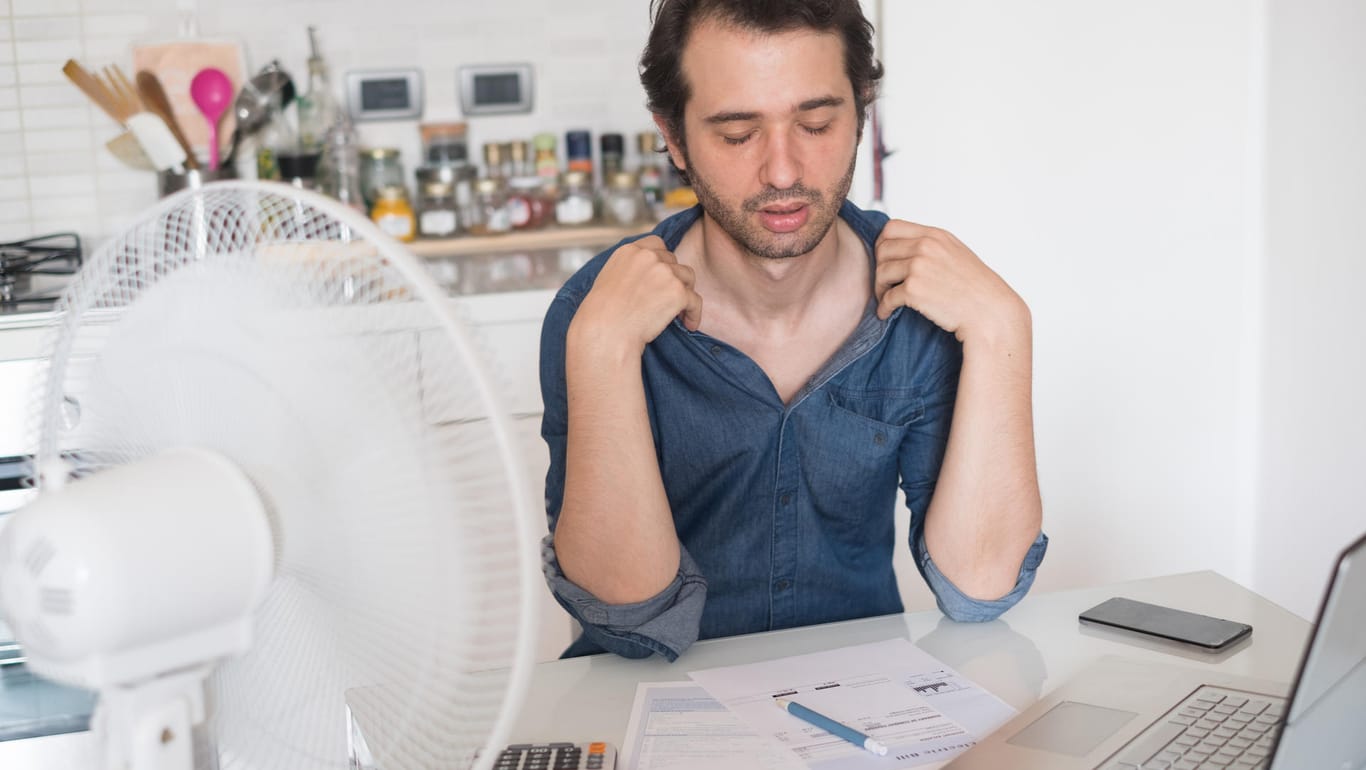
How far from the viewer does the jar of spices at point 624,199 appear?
2.53 metres

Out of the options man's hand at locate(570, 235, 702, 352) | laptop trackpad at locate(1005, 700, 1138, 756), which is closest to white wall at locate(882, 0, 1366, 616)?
man's hand at locate(570, 235, 702, 352)

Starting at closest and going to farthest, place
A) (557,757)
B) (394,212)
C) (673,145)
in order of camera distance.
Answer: (557,757) < (673,145) < (394,212)

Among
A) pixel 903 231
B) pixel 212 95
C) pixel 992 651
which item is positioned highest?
pixel 212 95

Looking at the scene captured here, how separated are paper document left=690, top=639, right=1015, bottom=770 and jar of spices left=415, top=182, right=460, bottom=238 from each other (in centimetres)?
170

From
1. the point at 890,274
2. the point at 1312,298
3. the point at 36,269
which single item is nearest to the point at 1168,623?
the point at 890,274

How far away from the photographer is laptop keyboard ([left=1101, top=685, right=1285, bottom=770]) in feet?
2.59

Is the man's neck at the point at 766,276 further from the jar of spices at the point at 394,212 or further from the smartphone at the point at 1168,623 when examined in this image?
the jar of spices at the point at 394,212

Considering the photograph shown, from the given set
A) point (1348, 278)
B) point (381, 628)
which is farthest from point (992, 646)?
point (1348, 278)

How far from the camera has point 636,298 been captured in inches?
43.1

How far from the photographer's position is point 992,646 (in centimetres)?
102

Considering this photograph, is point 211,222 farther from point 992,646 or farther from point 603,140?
point 603,140

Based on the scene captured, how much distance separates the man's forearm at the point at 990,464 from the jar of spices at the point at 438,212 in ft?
5.17

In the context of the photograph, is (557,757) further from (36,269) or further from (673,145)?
(36,269)

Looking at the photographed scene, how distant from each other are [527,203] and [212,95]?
0.66 m
